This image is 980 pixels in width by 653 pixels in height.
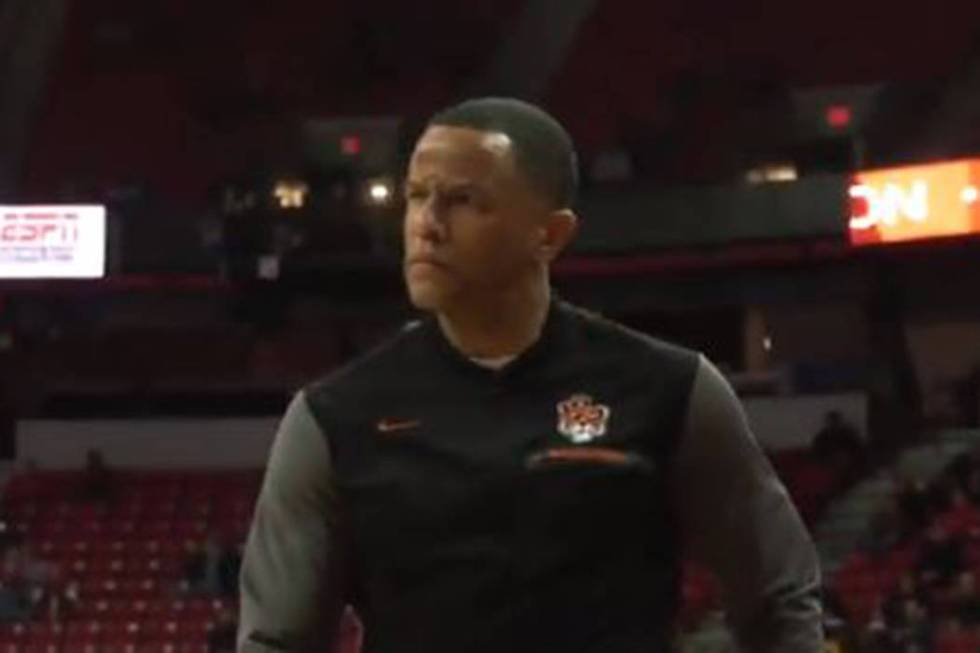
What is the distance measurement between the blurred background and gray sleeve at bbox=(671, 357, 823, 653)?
18501 mm

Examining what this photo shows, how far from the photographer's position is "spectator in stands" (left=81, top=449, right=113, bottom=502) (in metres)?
22.6

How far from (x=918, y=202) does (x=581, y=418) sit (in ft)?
64.4

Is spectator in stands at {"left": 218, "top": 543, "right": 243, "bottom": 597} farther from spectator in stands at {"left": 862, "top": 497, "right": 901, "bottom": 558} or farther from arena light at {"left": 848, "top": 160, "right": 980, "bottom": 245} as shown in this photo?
arena light at {"left": 848, "top": 160, "right": 980, "bottom": 245}

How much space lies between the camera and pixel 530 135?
83.0 inches

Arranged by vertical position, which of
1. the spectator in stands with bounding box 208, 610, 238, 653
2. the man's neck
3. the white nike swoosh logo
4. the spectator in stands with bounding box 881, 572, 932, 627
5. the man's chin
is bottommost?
the spectator in stands with bounding box 208, 610, 238, 653

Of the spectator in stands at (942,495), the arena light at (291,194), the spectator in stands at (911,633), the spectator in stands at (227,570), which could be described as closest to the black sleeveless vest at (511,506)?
the spectator in stands at (911,633)

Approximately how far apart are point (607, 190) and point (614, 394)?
828 inches

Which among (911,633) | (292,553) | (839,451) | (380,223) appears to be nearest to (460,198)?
(292,553)

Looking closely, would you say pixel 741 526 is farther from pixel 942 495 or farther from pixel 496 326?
pixel 942 495

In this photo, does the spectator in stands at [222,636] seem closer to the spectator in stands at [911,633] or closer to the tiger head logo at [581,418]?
the spectator in stands at [911,633]

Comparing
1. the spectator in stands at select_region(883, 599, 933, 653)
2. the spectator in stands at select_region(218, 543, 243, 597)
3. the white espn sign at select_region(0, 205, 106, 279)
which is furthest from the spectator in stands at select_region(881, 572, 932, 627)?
the white espn sign at select_region(0, 205, 106, 279)

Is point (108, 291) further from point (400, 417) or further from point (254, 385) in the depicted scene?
point (400, 417)

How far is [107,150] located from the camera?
79.5 ft

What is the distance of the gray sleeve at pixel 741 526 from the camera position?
2119 mm
